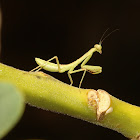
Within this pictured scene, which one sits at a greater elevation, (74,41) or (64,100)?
(64,100)

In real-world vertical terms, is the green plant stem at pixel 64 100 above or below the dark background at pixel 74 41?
above

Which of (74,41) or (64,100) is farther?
(74,41)

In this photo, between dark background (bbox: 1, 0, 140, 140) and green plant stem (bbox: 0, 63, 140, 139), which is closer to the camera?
green plant stem (bbox: 0, 63, 140, 139)

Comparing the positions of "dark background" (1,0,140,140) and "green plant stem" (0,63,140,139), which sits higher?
"green plant stem" (0,63,140,139)

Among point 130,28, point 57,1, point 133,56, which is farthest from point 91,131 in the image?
point 57,1

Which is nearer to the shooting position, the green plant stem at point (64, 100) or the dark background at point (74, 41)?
the green plant stem at point (64, 100)

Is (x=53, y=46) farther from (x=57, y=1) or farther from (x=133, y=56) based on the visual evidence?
(x=133, y=56)
